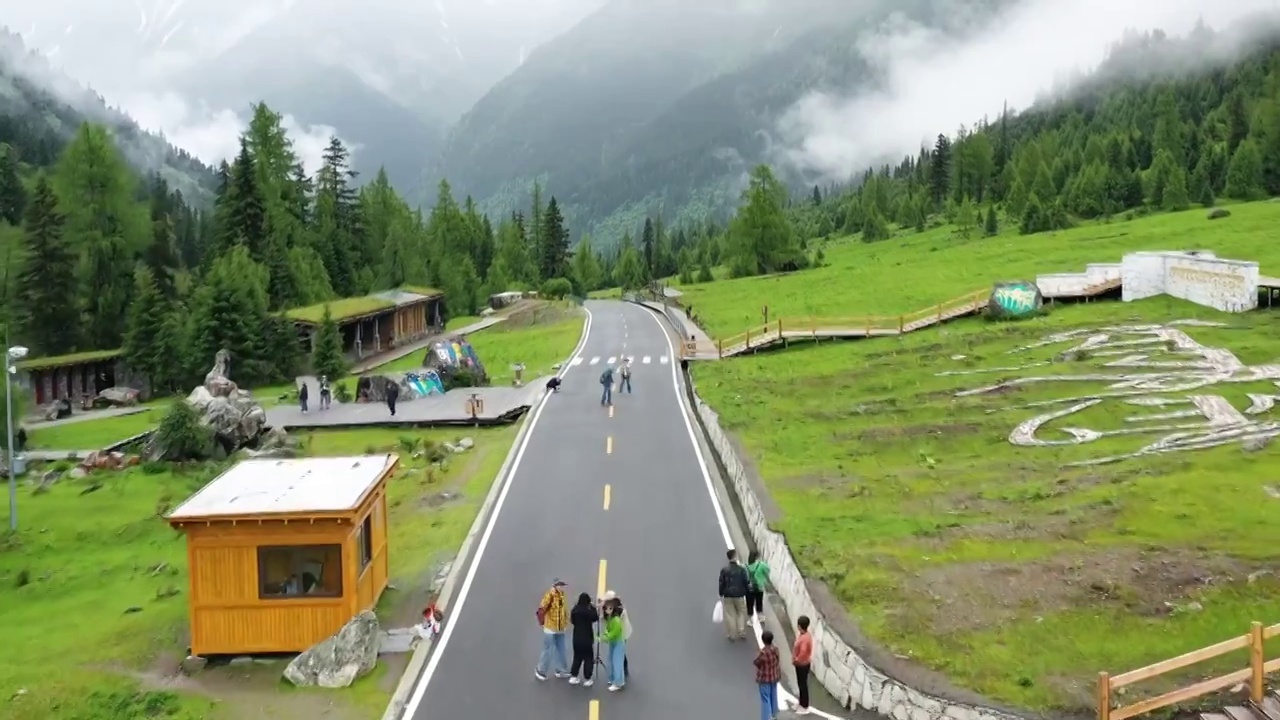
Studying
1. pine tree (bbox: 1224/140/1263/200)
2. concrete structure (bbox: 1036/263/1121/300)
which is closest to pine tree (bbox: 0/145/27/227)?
concrete structure (bbox: 1036/263/1121/300)

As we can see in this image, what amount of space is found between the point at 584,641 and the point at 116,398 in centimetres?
5519

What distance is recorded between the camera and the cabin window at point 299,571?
65.3ft

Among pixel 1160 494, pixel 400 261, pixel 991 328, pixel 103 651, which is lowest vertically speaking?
pixel 103 651

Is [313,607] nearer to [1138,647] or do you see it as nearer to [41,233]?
[1138,647]

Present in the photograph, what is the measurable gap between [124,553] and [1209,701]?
27.5 metres

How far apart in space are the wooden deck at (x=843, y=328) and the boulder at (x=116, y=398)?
35.1m

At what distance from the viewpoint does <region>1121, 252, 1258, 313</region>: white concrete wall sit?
4538 centimetres

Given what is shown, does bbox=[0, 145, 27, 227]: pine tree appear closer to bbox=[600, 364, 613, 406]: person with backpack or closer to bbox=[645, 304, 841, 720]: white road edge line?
bbox=[645, 304, 841, 720]: white road edge line

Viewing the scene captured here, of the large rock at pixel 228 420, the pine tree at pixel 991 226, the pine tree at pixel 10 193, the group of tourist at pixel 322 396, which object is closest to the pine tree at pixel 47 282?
the group of tourist at pixel 322 396

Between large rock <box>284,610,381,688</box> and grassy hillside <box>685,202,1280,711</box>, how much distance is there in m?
9.08

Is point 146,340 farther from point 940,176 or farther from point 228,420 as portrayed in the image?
point 940,176

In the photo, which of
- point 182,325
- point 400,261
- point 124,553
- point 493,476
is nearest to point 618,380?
point 493,476

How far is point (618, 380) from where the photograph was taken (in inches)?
1970

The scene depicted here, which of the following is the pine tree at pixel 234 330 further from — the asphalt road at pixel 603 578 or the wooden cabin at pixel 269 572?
the wooden cabin at pixel 269 572
